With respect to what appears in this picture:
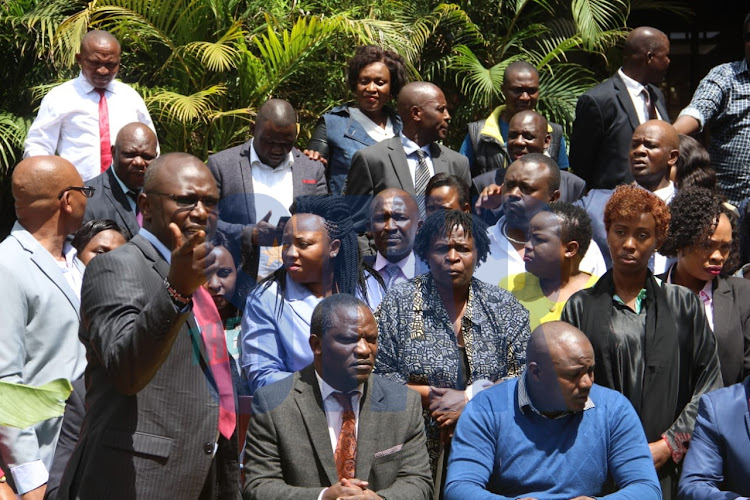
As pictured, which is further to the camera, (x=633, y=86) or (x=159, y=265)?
(x=633, y=86)

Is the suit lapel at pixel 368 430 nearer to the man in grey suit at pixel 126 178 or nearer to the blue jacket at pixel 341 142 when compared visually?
the man in grey suit at pixel 126 178

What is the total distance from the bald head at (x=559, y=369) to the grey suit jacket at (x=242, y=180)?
205 centimetres

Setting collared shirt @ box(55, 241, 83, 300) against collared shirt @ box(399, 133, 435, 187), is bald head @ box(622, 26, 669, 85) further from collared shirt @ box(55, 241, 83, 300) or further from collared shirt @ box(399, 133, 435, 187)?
collared shirt @ box(55, 241, 83, 300)

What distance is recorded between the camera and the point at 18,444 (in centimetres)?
372

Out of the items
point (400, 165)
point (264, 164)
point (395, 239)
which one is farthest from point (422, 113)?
point (395, 239)

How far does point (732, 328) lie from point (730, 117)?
2503 millimetres

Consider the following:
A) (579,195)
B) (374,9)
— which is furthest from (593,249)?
(374,9)

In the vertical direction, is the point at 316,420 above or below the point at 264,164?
below

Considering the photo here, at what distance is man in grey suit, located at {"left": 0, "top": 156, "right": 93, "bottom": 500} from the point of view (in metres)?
3.75

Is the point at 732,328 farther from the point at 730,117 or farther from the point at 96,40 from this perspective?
the point at 96,40

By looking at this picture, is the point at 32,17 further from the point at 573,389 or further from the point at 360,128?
the point at 573,389

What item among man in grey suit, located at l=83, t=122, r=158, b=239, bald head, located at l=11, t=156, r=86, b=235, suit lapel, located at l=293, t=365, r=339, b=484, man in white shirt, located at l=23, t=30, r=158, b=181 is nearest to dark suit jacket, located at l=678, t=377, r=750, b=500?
suit lapel, located at l=293, t=365, r=339, b=484

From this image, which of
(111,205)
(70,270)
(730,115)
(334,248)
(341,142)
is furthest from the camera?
(730,115)

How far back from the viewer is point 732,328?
4969mm
